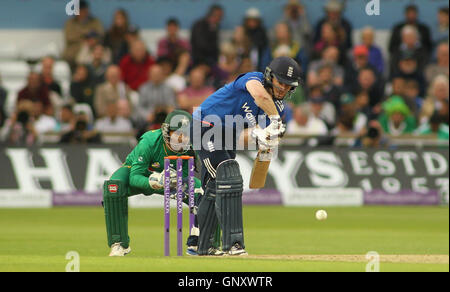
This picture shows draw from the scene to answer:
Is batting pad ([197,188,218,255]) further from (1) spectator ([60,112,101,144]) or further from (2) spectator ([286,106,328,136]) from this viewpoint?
(2) spectator ([286,106,328,136])

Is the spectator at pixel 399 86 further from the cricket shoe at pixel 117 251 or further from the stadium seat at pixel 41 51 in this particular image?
the cricket shoe at pixel 117 251

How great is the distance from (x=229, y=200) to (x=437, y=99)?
36.5ft

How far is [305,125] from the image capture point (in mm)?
19047

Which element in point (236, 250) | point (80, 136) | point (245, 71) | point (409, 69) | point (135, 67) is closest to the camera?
point (236, 250)

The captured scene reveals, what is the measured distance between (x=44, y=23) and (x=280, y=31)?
5.54 m

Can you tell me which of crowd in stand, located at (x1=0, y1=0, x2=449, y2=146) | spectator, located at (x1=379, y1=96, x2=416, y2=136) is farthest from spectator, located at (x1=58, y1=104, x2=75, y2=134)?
spectator, located at (x1=379, y1=96, x2=416, y2=136)

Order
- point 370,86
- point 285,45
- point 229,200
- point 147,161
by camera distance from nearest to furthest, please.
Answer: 1. point 229,200
2. point 147,161
3. point 370,86
4. point 285,45

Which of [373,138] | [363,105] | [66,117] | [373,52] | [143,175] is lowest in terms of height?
[373,138]

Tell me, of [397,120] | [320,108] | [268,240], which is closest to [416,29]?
[397,120]

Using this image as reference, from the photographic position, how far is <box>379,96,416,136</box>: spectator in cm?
1923

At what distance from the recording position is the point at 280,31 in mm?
20500

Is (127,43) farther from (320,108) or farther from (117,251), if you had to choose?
(117,251)

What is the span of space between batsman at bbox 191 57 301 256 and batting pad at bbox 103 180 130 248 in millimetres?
766
